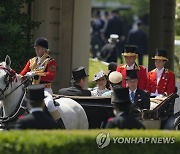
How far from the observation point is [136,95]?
12.6 metres

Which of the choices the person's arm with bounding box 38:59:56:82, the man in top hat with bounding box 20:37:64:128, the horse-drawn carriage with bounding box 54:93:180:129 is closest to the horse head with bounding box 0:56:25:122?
the man in top hat with bounding box 20:37:64:128

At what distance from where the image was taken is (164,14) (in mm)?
21250

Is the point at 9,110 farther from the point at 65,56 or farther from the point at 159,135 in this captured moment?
the point at 65,56

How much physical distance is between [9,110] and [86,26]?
9.27 m

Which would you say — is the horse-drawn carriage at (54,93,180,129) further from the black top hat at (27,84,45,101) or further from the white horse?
the black top hat at (27,84,45,101)

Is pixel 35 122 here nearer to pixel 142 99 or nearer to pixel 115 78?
pixel 142 99

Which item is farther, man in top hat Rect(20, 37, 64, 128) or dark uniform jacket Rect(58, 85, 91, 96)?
dark uniform jacket Rect(58, 85, 91, 96)

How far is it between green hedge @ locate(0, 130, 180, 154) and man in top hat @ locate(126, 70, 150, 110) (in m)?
3.52

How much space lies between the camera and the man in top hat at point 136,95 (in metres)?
12.5

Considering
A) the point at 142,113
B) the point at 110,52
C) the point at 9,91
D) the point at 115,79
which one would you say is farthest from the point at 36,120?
the point at 110,52

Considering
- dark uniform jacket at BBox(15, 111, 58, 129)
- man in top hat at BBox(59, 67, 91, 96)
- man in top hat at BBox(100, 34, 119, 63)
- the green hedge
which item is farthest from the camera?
man in top hat at BBox(100, 34, 119, 63)

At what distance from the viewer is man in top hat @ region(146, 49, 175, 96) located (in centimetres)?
1359

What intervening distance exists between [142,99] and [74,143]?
4.22 metres

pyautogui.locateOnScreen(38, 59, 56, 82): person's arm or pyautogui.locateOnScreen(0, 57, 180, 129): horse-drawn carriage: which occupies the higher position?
pyautogui.locateOnScreen(38, 59, 56, 82): person's arm
